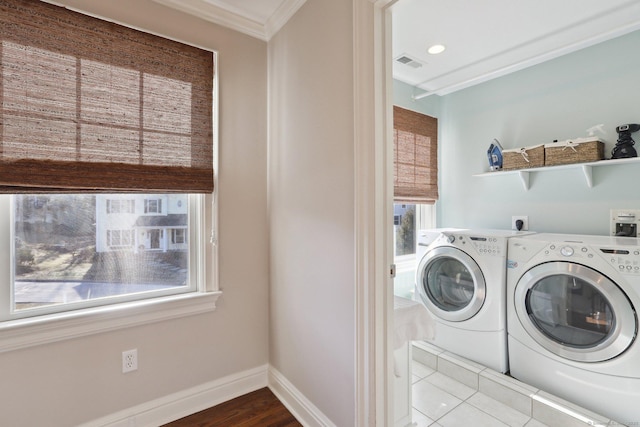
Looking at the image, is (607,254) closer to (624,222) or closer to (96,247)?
(624,222)

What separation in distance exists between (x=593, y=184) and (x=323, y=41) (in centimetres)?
212

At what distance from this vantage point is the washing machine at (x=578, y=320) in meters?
1.56

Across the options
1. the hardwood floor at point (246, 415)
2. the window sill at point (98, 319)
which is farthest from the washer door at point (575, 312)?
the window sill at point (98, 319)

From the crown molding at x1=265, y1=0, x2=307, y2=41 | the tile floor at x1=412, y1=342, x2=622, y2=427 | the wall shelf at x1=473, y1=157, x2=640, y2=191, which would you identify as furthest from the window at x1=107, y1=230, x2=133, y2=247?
the wall shelf at x1=473, y1=157, x2=640, y2=191

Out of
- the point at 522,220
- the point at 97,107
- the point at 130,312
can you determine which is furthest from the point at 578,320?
the point at 97,107

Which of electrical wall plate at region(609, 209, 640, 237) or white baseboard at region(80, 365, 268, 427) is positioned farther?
electrical wall plate at region(609, 209, 640, 237)

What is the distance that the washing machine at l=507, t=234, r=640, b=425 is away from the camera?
1556 mm

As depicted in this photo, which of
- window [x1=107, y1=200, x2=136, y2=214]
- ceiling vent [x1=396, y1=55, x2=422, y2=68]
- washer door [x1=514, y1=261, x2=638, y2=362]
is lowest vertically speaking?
washer door [x1=514, y1=261, x2=638, y2=362]

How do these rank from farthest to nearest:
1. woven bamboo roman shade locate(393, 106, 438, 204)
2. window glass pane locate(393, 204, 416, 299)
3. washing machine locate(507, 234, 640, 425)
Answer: window glass pane locate(393, 204, 416, 299) → woven bamboo roman shade locate(393, 106, 438, 204) → washing machine locate(507, 234, 640, 425)

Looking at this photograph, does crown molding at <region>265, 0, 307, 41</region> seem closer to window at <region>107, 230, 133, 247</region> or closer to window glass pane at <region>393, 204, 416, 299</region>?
window at <region>107, 230, 133, 247</region>

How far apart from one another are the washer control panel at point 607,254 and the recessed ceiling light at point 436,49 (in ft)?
5.15

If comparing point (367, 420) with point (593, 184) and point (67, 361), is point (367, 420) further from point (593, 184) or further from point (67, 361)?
point (593, 184)

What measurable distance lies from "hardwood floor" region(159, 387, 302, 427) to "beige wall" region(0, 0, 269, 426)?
169mm

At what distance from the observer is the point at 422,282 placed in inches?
98.0
